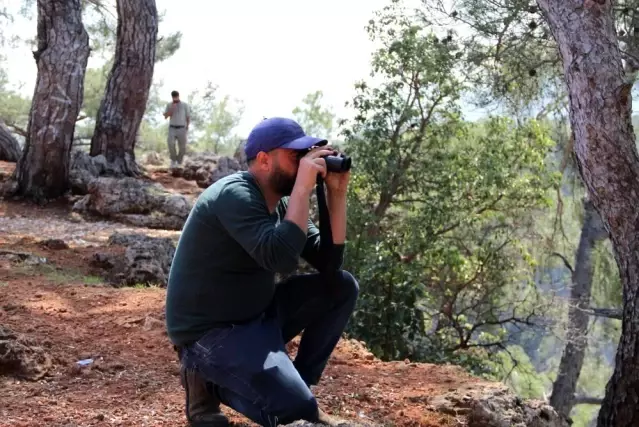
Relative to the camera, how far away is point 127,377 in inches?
153

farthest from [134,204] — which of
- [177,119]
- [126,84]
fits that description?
[177,119]

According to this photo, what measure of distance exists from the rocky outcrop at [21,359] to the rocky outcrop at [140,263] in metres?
2.35

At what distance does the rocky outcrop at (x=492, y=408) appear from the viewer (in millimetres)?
3848

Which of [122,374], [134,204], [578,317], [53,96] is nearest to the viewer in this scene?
[122,374]

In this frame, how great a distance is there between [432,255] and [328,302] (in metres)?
7.00

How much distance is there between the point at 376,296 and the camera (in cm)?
824

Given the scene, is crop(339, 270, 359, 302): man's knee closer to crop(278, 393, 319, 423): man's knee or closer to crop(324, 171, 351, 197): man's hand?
crop(324, 171, 351, 197): man's hand

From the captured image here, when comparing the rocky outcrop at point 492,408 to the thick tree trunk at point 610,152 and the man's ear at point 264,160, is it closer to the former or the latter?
the thick tree trunk at point 610,152

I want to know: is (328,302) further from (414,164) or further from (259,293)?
(414,164)

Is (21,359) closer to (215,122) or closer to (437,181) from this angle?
(437,181)

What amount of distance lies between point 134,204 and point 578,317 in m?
9.81

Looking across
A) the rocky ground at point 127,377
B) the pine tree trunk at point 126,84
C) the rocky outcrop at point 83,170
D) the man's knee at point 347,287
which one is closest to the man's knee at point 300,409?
the rocky ground at point 127,377

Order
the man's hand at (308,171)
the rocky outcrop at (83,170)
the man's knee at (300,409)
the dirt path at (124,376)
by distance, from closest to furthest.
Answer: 1. the man's knee at (300,409)
2. the man's hand at (308,171)
3. the dirt path at (124,376)
4. the rocky outcrop at (83,170)

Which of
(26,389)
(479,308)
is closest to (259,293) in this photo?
(26,389)
